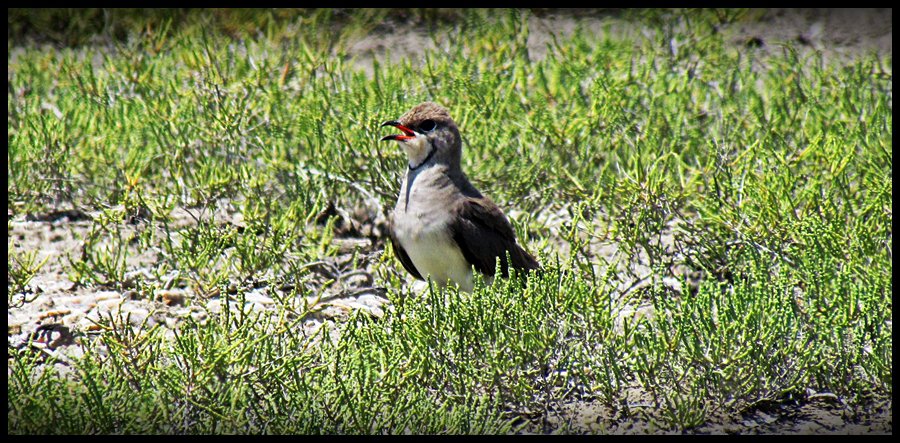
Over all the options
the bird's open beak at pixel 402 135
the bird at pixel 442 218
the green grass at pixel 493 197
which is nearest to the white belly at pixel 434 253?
the bird at pixel 442 218

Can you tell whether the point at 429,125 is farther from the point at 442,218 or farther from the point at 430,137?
the point at 442,218

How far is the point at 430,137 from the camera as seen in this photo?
5.47m

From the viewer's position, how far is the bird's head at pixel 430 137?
547 centimetres

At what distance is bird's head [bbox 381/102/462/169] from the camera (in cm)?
547

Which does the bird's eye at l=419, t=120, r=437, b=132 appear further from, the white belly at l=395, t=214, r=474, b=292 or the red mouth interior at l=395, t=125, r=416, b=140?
the white belly at l=395, t=214, r=474, b=292

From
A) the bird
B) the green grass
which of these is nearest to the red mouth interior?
the bird

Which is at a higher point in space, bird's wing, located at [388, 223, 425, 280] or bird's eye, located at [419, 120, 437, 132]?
bird's eye, located at [419, 120, 437, 132]

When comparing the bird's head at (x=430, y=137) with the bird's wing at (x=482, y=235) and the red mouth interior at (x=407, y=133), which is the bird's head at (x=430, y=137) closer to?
the red mouth interior at (x=407, y=133)

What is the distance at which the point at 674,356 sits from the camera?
14.2ft


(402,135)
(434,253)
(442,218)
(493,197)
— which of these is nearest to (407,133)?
(402,135)

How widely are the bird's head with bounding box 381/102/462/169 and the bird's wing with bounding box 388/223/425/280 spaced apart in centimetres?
36

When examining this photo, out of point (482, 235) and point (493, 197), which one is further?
point (493, 197)

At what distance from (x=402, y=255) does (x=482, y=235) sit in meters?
0.45

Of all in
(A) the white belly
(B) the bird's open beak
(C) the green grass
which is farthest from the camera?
(B) the bird's open beak
